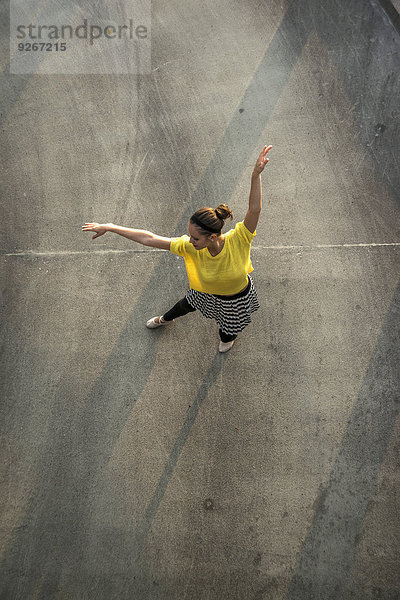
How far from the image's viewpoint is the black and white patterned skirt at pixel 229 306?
3.21m

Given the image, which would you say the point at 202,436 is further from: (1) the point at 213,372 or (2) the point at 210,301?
(2) the point at 210,301

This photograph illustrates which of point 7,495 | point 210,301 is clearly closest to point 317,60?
point 210,301

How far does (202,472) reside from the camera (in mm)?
3670

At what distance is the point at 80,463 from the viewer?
366 centimetres

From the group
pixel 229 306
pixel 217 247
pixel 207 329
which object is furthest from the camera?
pixel 207 329

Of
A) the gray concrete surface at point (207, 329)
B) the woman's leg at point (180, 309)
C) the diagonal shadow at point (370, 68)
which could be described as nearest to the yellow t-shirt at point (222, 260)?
the woman's leg at point (180, 309)

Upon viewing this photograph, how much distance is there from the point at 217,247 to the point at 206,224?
24 cm

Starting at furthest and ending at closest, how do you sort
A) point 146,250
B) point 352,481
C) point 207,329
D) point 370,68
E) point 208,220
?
point 370,68
point 146,250
point 207,329
point 352,481
point 208,220

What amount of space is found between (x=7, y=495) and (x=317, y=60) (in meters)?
5.33

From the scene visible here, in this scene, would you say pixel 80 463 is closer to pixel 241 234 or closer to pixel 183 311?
pixel 183 311

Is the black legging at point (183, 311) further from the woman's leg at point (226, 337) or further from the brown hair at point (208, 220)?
the brown hair at point (208, 220)

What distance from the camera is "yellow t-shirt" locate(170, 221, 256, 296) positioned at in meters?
2.90

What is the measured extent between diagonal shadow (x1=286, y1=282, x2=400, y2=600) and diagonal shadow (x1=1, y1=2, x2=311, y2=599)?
3.99 feet

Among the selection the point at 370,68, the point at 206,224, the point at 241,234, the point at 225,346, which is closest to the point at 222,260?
the point at 241,234
